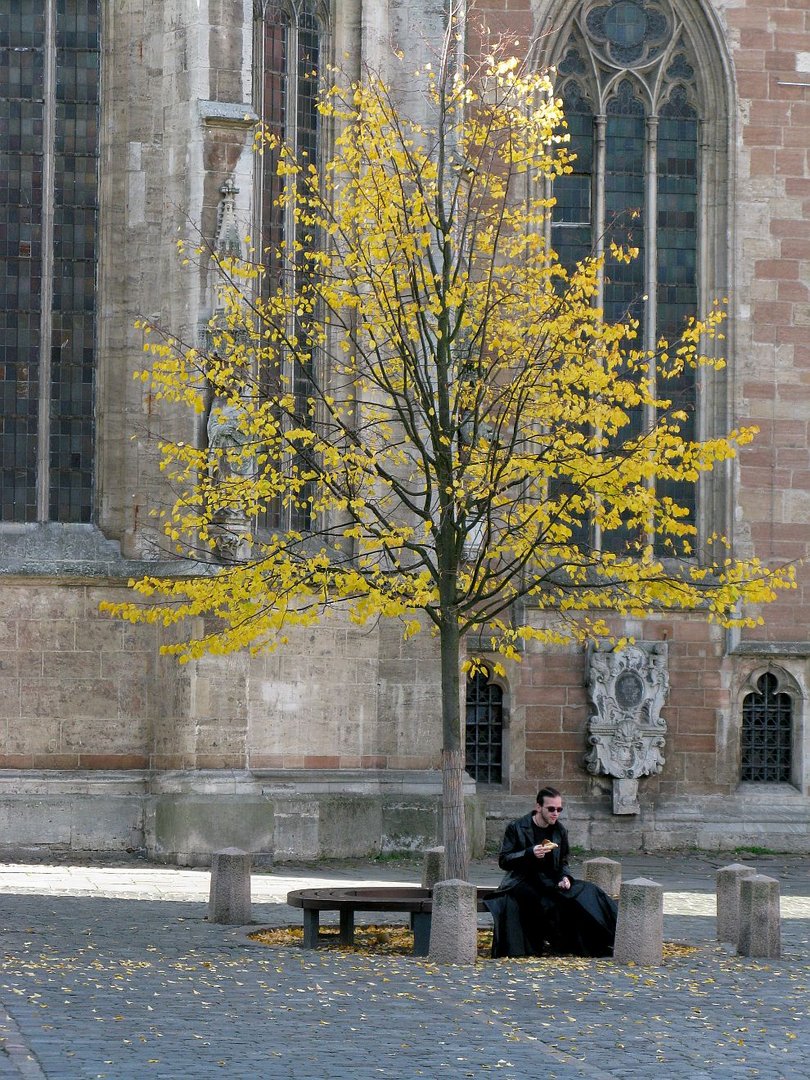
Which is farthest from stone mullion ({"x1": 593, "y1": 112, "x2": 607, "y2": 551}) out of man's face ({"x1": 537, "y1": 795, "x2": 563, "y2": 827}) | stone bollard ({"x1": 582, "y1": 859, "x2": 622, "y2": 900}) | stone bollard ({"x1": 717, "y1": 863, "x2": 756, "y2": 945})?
man's face ({"x1": 537, "y1": 795, "x2": 563, "y2": 827})

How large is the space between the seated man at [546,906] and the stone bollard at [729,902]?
3.54ft

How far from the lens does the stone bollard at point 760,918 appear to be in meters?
13.2

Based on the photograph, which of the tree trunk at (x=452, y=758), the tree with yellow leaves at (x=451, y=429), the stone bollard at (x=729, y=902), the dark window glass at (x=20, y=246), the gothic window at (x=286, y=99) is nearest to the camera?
the stone bollard at (x=729, y=902)

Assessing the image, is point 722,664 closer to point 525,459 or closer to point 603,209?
point 603,209

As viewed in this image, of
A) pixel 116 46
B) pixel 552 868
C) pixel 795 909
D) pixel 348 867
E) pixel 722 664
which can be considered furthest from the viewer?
pixel 722 664

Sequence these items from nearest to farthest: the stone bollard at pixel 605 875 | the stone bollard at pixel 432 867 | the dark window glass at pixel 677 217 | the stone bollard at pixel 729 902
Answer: the stone bollard at pixel 729 902
the stone bollard at pixel 605 875
the stone bollard at pixel 432 867
the dark window glass at pixel 677 217

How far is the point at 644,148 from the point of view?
2391 centimetres

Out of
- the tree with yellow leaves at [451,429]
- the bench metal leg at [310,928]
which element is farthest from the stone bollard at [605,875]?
the bench metal leg at [310,928]

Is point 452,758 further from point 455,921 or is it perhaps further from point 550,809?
point 455,921

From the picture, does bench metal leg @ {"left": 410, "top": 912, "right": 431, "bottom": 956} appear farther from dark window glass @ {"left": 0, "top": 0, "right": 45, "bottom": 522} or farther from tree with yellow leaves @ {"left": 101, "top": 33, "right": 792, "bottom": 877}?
dark window glass @ {"left": 0, "top": 0, "right": 45, "bottom": 522}

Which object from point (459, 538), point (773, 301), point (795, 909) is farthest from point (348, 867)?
point (773, 301)

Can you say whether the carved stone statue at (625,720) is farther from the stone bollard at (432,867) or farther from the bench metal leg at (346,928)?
the bench metal leg at (346,928)

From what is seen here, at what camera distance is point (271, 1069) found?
8695 millimetres

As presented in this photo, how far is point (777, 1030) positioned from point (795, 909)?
7.07 meters
